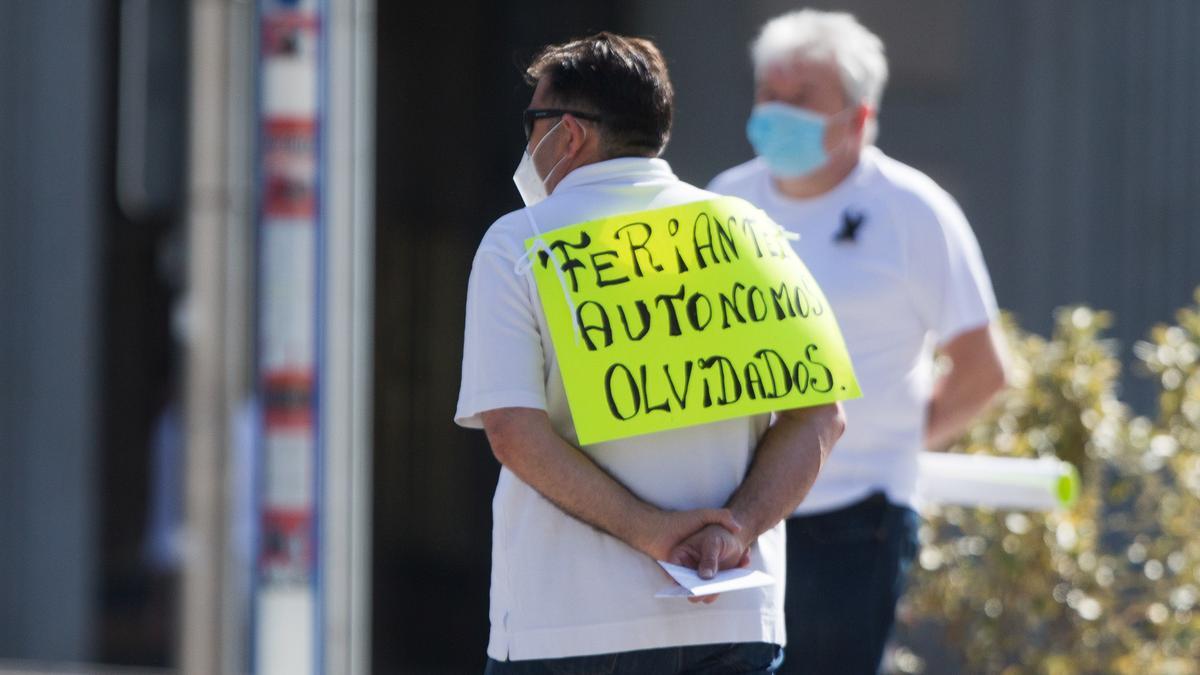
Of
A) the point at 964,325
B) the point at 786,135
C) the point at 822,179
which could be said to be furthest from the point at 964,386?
the point at 786,135

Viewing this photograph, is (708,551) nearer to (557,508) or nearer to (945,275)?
(557,508)

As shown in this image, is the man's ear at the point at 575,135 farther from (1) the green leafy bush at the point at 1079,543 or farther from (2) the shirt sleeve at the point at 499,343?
(1) the green leafy bush at the point at 1079,543

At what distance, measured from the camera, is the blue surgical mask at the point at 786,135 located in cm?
351

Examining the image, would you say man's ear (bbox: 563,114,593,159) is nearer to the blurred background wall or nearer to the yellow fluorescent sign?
the yellow fluorescent sign

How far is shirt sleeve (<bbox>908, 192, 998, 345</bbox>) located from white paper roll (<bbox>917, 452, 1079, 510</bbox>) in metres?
0.31

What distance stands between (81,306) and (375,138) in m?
2.27

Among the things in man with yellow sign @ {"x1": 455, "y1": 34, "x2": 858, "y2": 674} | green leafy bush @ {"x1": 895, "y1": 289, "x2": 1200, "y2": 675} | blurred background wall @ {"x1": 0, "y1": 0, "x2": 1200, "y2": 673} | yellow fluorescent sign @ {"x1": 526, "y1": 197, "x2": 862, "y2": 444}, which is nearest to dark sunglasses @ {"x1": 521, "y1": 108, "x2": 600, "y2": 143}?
man with yellow sign @ {"x1": 455, "y1": 34, "x2": 858, "y2": 674}

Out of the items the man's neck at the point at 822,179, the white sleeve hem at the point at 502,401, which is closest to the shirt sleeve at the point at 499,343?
the white sleeve hem at the point at 502,401

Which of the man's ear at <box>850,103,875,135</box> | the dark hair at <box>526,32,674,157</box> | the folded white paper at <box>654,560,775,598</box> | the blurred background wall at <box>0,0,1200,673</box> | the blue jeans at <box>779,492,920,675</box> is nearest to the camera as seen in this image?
the folded white paper at <box>654,560,775,598</box>

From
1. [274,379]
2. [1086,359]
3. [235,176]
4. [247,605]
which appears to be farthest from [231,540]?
[1086,359]

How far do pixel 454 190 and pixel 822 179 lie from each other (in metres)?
3.20

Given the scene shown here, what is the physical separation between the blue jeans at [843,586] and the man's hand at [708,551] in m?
1.18

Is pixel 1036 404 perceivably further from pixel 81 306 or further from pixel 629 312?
pixel 81 306

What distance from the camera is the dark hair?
7.95 ft
